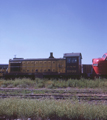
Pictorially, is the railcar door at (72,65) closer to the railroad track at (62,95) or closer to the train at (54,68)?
the train at (54,68)

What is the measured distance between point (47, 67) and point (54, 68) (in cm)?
87

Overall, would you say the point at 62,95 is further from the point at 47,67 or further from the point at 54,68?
the point at 47,67

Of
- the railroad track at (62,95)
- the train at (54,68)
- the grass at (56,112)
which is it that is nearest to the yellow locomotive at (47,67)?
the train at (54,68)

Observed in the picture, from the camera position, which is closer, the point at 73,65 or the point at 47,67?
the point at 73,65

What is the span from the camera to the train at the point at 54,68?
51.5ft

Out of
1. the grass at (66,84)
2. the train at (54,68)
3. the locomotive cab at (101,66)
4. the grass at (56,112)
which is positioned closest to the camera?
the grass at (56,112)

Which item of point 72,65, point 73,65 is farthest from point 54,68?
point 73,65

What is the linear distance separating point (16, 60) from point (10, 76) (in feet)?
6.98

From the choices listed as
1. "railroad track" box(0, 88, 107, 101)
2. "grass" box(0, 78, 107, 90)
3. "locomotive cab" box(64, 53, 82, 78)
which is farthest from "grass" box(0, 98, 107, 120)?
"locomotive cab" box(64, 53, 82, 78)

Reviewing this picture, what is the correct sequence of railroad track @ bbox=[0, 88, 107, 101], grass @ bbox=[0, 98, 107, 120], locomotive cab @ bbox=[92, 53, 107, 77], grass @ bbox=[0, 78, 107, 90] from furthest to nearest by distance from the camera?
locomotive cab @ bbox=[92, 53, 107, 77]
grass @ bbox=[0, 78, 107, 90]
railroad track @ bbox=[0, 88, 107, 101]
grass @ bbox=[0, 98, 107, 120]

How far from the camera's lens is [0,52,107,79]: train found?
15.7m

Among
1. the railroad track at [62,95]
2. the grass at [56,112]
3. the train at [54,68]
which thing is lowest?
the railroad track at [62,95]

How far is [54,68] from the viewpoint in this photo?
16.4 metres

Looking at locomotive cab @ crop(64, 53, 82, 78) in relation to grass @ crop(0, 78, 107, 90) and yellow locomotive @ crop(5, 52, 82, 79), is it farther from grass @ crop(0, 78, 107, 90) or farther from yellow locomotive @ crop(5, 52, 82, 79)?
grass @ crop(0, 78, 107, 90)
